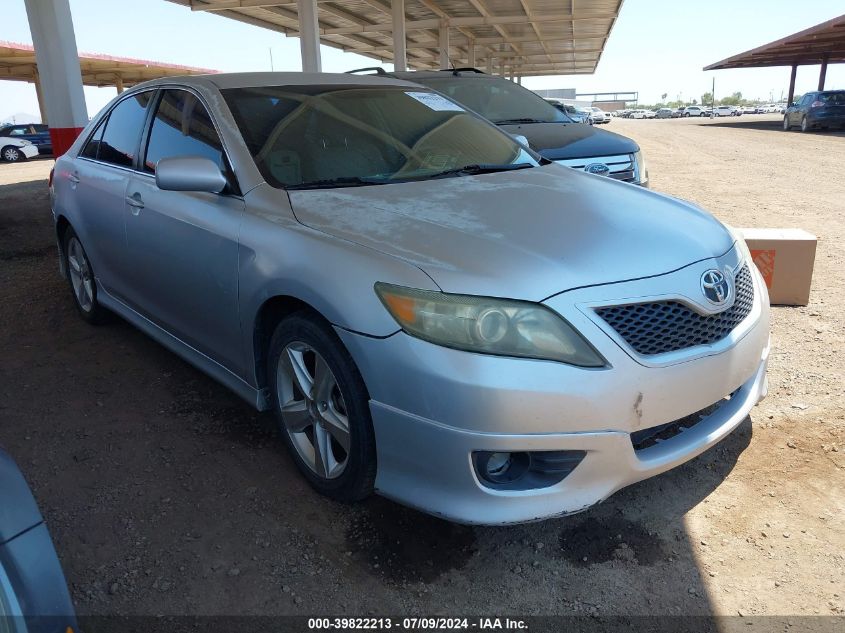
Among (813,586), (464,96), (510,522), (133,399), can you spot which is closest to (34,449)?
(133,399)

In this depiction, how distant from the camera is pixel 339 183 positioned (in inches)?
109

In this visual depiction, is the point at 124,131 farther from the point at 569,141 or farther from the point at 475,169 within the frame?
the point at 569,141

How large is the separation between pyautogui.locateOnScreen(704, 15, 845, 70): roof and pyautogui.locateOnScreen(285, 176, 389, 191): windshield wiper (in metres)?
31.1

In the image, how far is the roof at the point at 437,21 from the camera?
18.8 meters

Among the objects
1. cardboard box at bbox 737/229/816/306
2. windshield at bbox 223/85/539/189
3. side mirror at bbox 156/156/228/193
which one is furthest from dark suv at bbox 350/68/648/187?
side mirror at bbox 156/156/228/193

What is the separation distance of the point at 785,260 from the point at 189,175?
370 centimetres

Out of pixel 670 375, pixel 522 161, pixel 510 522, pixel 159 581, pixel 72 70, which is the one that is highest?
pixel 72 70

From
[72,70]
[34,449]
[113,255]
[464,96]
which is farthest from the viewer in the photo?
[72,70]

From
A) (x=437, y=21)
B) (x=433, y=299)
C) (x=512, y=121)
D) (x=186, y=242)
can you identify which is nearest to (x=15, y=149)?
(x=437, y=21)

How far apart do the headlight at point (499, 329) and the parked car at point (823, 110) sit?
86.2 feet

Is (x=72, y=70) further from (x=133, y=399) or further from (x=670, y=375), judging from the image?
(x=670, y=375)

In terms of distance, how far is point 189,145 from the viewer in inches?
121

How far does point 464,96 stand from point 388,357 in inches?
221

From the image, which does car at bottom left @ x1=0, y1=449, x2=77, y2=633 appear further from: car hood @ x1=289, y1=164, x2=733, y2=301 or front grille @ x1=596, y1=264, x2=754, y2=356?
front grille @ x1=596, y1=264, x2=754, y2=356
